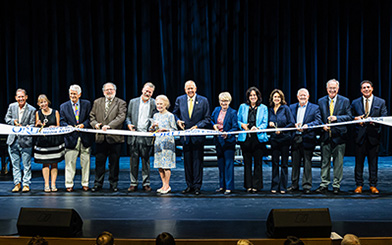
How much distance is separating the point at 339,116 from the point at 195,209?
2474mm

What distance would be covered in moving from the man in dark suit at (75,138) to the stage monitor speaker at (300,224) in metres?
3.48

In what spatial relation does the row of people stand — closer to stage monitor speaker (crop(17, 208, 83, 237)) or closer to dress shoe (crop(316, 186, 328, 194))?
dress shoe (crop(316, 186, 328, 194))

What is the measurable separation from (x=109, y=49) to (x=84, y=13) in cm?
109

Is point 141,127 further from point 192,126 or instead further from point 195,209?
point 195,209

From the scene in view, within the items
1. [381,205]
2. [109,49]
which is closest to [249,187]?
[381,205]

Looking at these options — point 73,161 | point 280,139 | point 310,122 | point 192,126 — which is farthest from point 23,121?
point 310,122

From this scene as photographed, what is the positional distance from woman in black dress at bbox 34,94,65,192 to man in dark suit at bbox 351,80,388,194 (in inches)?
171

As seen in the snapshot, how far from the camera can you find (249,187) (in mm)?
6023

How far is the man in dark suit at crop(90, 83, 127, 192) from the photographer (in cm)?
607

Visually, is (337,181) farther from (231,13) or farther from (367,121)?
(231,13)

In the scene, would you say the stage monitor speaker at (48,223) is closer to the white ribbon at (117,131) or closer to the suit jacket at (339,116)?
the white ribbon at (117,131)

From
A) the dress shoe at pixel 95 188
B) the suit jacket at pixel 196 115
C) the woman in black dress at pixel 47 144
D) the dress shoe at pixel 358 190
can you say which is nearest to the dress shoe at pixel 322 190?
the dress shoe at pixel 358 190

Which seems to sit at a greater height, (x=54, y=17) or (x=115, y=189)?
(x=54, y=17)

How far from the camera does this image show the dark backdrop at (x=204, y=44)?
10.2m
